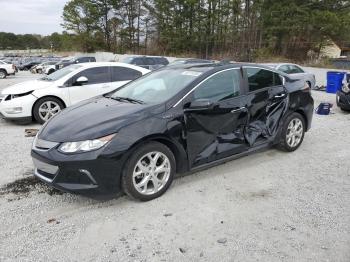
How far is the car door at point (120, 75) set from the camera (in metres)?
8.44

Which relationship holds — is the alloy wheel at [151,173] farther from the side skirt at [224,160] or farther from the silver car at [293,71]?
the silver car at [293,71]

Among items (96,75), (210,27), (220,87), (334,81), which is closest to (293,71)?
(334,81)

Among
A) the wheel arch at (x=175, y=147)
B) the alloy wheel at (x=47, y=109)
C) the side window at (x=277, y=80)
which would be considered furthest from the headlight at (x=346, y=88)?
the alloy wheel at (x=47, y=109)

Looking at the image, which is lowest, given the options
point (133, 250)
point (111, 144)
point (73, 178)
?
point (133, 250)

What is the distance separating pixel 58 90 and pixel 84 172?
4843 millimetres

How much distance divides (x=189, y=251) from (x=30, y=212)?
182 centimetres

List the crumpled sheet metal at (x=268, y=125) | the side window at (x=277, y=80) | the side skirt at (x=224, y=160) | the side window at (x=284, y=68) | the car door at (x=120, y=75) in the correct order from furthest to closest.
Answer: the side window at (x=284, y=68) → the car door at (x=120, y=75) → the side window at (x=277, y=80) → the crumpled sheet metal at (x=268, y=125) → the side skirt at (x=224, y=160)

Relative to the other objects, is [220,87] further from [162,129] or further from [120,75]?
[120,75]

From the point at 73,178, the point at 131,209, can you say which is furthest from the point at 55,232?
the point at 131,209

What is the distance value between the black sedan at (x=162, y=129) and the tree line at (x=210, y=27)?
26894mm

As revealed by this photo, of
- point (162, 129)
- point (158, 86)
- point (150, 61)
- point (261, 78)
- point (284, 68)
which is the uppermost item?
point (150, 61)

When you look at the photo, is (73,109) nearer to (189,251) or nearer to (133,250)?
(133,250)

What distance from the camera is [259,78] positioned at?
507 cm

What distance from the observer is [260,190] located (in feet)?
14.0
